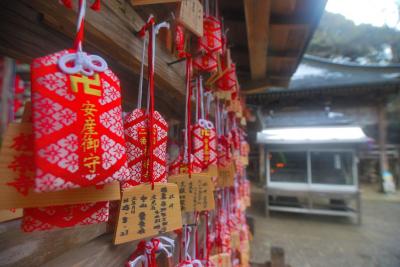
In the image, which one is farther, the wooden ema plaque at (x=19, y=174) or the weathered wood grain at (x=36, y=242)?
the weathered wood grain at (x=36, y=242)

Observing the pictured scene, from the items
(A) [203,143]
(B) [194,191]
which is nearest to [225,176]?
(A) [203,143]

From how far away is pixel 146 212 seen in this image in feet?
1.77

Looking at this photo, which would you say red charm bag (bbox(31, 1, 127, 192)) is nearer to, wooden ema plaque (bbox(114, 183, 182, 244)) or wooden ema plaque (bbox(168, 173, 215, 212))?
wooden ema plaque (bbox(114, 183, 182, 244))

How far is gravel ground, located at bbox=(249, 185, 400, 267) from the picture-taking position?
3359 millimetres

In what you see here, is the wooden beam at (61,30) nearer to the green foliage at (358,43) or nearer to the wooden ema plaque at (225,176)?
the wooden ema plaque at (225,176)

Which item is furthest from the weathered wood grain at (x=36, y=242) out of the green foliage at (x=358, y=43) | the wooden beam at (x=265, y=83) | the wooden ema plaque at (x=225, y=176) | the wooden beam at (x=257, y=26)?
the green foliage at (x=358, y=43)

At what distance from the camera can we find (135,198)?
20.9 inches

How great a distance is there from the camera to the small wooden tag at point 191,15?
75 centimetres

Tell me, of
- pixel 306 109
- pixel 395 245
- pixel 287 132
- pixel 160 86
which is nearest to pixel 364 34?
pixel 306 109

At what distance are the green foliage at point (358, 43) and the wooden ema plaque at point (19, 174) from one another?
18.9 m

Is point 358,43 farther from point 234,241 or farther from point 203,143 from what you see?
point 203,143

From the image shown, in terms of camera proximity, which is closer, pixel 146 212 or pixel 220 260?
pixel 146 212

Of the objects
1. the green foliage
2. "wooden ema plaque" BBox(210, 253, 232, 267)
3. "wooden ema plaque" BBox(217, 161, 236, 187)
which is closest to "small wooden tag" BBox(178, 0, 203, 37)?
"wooden ema plaque" BBox(217, 161, 236, 187)

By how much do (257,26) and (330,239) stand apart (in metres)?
4.38
